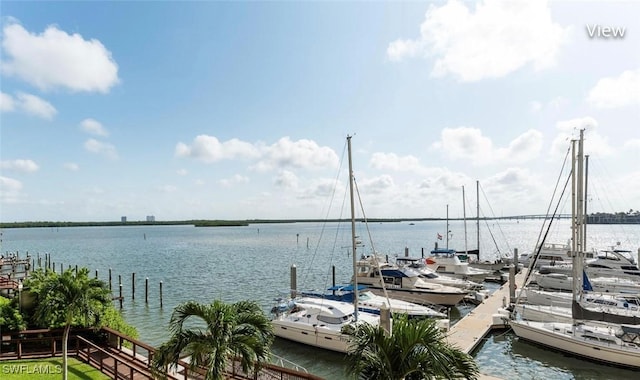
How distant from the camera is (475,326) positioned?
72.0 feet

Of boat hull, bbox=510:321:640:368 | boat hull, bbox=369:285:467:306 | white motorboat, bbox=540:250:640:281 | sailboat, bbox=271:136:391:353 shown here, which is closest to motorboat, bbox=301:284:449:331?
sailboat, bbox=271:136:391:353

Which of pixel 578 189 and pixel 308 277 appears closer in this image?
pixel 578 189

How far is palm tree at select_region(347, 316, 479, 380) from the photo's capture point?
636cm

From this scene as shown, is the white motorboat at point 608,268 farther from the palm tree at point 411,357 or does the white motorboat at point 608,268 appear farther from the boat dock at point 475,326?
the palm tree at point 411,357

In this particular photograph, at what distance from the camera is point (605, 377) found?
1639 cm

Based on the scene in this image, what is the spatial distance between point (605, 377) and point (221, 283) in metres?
32.8

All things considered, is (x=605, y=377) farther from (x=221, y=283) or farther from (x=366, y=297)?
(x=221, y=283)

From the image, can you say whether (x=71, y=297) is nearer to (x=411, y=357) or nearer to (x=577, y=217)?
(x=411, y=357)

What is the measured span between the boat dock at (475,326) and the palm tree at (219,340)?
11413 mm

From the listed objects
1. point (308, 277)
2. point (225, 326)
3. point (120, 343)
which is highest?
point (225, 326)

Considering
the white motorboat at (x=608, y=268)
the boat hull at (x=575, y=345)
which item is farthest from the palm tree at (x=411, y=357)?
the white motorboat at (x=608, y=268)

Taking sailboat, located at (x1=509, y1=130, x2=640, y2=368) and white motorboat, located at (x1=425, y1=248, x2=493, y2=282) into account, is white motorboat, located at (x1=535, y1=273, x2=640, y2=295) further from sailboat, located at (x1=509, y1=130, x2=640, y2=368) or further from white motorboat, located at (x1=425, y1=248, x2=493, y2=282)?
sailboat, located at (x1=509, y1=130, x2=640, y2=368)

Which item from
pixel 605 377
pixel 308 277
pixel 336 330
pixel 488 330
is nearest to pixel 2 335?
pixel 336 330

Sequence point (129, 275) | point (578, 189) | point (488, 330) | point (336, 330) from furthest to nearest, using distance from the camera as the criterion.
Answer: point (129, 275) → point (578, 189) → point (488, 330) → point (336, 330)
